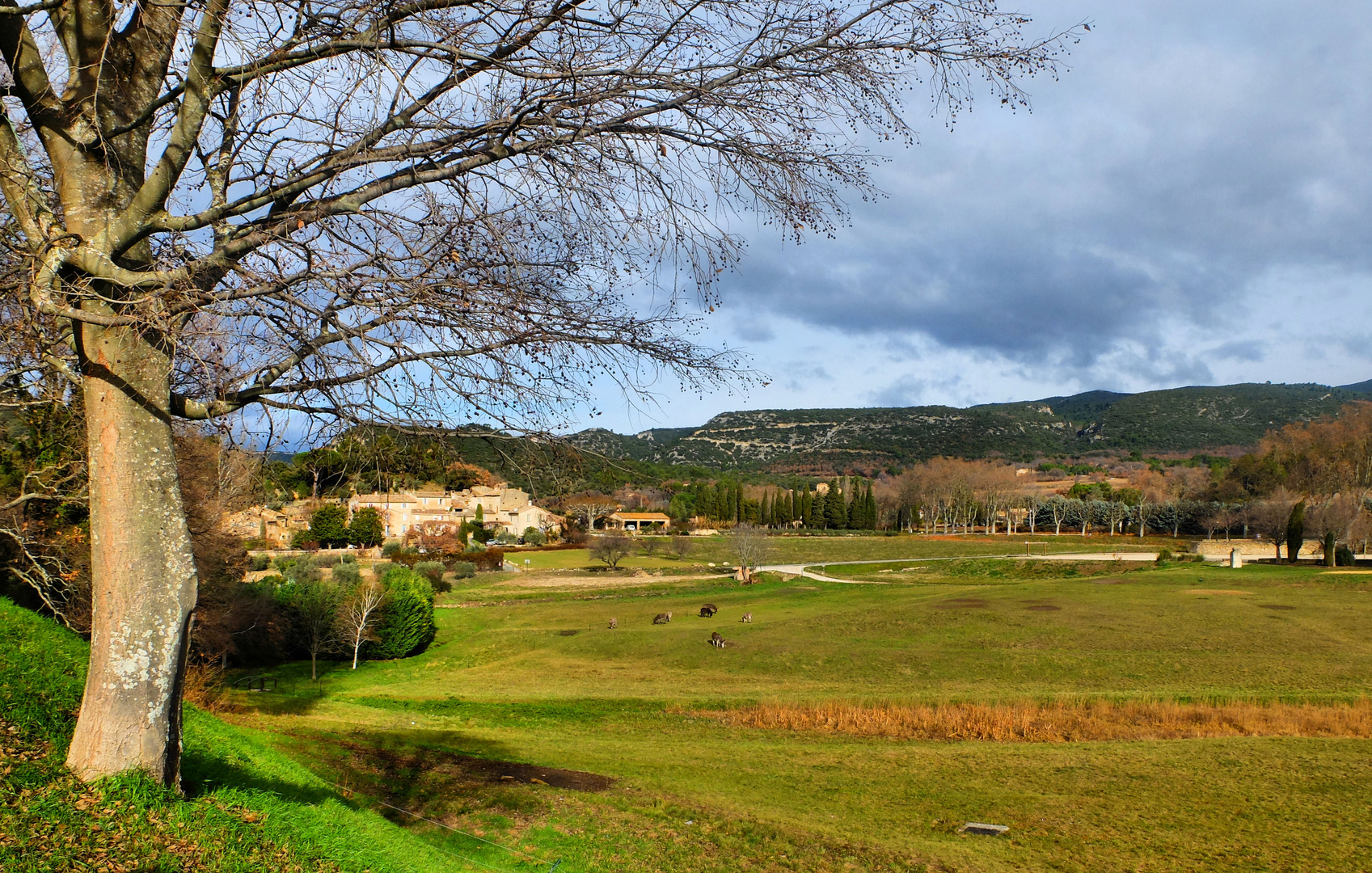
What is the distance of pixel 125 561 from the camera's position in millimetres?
4461

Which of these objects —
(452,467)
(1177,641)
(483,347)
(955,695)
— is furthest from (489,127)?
(1177,641)

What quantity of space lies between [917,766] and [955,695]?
6515 mm

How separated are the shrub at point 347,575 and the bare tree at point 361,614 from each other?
3.67 metres

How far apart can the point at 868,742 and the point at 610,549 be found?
5205cm

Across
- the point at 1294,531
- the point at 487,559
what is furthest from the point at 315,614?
the point at 1294,531

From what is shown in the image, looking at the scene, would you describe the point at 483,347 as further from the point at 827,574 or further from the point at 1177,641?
the point at 827,574

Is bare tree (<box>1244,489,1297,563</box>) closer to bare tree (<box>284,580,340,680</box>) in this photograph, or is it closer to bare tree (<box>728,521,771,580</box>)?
bare tree (<box>728,521,771,580</box>)

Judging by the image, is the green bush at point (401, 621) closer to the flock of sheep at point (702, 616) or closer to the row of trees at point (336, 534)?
the flock of sheep at point (702, 616)

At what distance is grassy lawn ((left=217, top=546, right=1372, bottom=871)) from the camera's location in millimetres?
10359

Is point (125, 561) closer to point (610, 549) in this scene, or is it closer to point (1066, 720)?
point (1066, 720)

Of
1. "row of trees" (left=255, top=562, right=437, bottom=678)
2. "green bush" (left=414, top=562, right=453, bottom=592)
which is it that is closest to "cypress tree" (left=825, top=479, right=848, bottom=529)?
"green bush" (left=414, top=562, right=453, bottom=592)

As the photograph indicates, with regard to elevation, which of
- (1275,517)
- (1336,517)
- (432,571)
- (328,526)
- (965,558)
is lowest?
(432,571)

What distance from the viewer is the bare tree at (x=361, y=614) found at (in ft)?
103

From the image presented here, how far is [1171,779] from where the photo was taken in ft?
43.7
